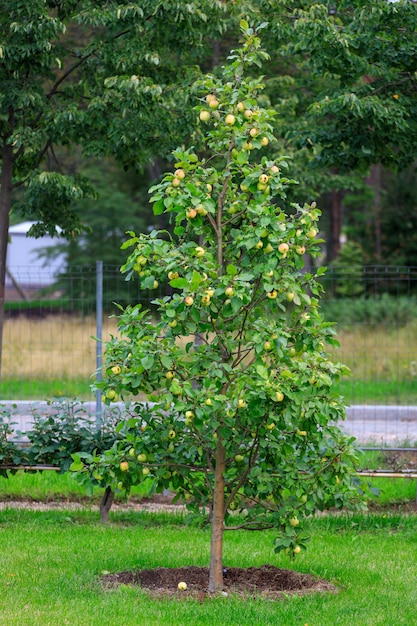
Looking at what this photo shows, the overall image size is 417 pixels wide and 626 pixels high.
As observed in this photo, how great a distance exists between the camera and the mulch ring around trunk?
5.95m

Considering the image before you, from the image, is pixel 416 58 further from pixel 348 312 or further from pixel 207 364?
pixel 348 312

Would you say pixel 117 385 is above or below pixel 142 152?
below

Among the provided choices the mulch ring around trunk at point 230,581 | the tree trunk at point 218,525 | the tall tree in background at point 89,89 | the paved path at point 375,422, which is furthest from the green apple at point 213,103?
the paved path at point 375,422

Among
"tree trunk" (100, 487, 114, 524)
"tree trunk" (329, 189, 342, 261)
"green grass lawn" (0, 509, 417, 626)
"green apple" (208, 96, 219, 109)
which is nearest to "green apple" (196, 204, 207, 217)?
"green apple" (208, 96, 219, 109)

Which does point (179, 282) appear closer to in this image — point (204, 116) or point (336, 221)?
point (204, 116)

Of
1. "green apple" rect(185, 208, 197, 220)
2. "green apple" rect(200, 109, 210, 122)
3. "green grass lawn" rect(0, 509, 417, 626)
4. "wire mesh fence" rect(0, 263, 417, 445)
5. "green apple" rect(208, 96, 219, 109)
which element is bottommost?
"green grass lawn" rect(0, 509, 417, 626)

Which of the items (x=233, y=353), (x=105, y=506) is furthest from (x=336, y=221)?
(x=233, y=353)

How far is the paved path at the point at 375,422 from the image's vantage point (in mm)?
11938

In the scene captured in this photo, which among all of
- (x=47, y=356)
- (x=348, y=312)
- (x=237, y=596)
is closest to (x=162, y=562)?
(x=237, y=596)

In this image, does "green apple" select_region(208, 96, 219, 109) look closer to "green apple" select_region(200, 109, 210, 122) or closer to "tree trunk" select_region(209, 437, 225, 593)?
"green apple" select_region(200, 109, 210, 122)

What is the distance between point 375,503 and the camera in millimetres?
8969

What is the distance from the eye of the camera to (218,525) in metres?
6.01

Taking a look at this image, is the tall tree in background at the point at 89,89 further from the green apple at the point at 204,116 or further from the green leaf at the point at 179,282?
the green leaf at the point at 179,282

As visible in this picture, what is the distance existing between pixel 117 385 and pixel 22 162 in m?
5.01
